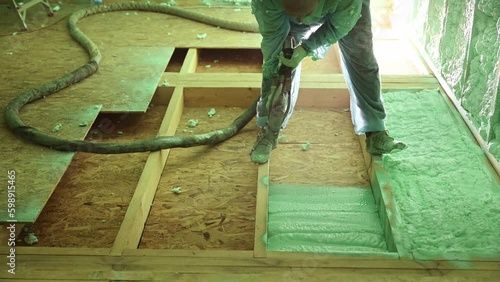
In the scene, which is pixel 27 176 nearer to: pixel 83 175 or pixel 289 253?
pixel 83 175

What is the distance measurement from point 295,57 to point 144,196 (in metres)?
0.91

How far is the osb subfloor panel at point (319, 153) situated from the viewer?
262cm

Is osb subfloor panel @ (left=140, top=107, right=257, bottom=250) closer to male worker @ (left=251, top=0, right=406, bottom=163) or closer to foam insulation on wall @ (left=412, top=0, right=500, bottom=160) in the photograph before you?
male worker @ (left=251, top=0, right=406, bottom=163)

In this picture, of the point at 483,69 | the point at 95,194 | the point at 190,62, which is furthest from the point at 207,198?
the point at 483,69

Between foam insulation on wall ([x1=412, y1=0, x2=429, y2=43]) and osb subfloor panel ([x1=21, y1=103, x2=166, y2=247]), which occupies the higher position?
foam insulation on wall ([x1=412, y1=0, x2=429, y2=43])

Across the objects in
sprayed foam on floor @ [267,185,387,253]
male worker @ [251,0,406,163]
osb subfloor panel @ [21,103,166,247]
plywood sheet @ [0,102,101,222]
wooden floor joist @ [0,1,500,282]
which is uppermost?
male worker @ [251,0,406,163]

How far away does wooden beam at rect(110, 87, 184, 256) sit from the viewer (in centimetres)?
205

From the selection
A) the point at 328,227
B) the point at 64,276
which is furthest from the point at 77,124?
the point at 328,227

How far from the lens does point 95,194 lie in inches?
98.9

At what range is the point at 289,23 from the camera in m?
2.30

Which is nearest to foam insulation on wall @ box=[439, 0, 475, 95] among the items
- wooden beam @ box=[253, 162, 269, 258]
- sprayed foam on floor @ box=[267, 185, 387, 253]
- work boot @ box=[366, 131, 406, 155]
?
work boot @ box=[366, 131, 406, 155]

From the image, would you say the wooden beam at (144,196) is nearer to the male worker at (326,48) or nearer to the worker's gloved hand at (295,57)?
the male worker at (326,48)

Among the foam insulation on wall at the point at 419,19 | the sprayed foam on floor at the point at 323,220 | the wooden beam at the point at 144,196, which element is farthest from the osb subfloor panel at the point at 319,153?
the foam insulation on wall at the point at 419,19

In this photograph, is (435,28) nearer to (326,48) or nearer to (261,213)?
(326,48)
